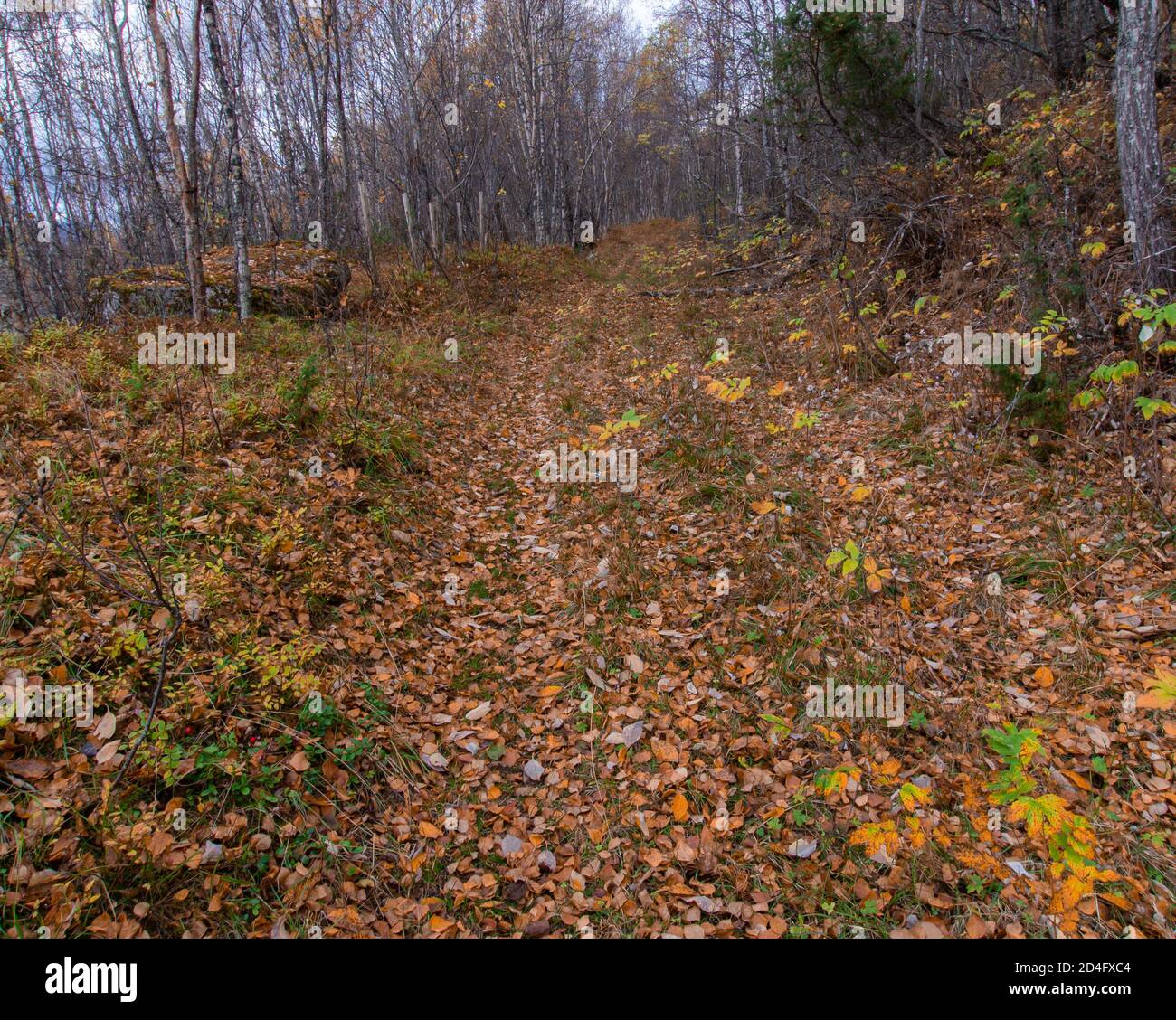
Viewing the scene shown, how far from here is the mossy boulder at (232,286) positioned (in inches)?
342

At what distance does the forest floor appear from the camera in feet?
9.04

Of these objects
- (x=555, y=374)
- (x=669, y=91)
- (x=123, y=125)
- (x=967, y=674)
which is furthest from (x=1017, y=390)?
(x=669, y=91)

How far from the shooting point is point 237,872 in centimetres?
274

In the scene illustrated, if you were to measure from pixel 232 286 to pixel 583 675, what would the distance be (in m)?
9.67

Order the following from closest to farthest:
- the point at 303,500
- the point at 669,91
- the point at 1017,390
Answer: the point at 303,500, the point at 1017,390, the point at 669,91

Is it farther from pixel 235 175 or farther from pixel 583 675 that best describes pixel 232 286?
pixel 583 675

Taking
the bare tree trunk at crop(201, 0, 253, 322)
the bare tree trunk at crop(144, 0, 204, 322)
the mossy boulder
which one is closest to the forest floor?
the bare tree trunk at crop(144, 0, 204, 322)

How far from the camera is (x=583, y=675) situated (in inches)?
166

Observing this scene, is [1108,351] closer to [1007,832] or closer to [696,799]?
[1007,832]

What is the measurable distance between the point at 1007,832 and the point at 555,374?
8.76 metres

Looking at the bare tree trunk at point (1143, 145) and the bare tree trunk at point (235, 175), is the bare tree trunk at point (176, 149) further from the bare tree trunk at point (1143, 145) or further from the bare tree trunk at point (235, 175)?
the bare tree trunk at point (1143, 145)

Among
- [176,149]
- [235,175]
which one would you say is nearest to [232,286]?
[235,175]

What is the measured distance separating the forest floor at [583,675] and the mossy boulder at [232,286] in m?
2.22

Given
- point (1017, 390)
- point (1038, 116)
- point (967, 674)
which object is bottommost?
point (967, 674)
